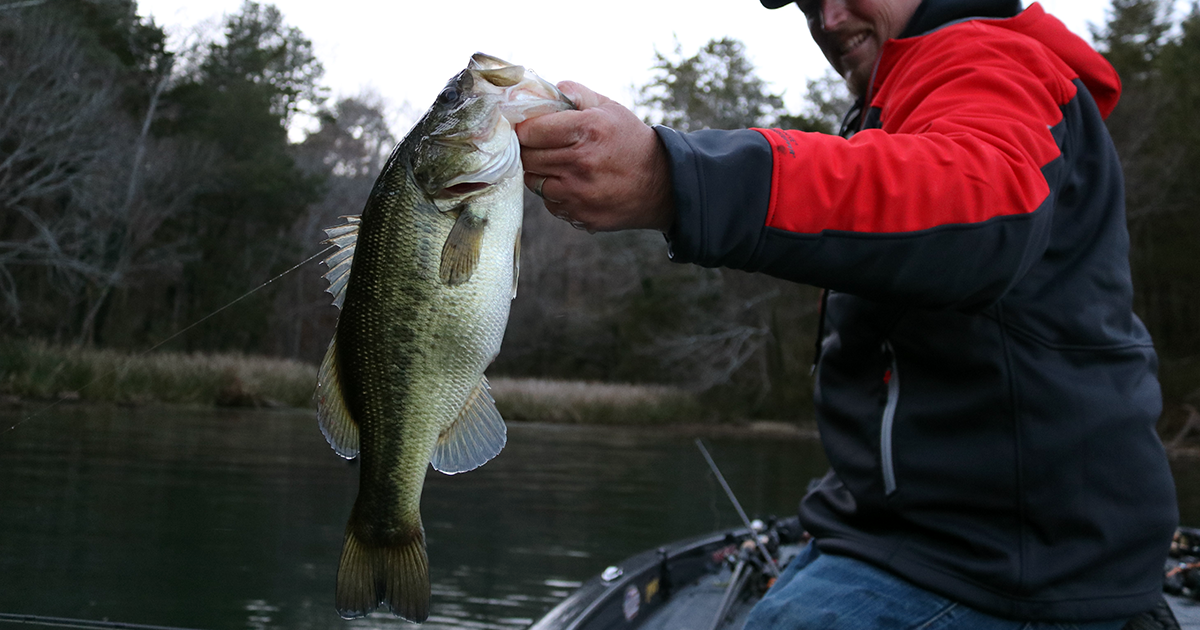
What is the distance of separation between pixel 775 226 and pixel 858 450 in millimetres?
705

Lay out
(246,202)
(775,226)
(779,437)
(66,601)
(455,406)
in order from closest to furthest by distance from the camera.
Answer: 1. (775,226)
2. (455,406)
3. (66,601)
4. (779,437)
5. (246,202)

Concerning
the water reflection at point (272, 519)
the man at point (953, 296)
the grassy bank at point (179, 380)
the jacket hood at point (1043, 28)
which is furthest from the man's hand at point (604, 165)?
the grassy bank at point (179, 380)

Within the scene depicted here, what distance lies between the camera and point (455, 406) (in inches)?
64.8

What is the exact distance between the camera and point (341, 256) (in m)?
1.72

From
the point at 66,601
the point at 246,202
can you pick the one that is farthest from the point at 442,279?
the point at 246,202

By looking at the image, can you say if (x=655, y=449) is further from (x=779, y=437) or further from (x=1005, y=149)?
(x=1005, y=149)

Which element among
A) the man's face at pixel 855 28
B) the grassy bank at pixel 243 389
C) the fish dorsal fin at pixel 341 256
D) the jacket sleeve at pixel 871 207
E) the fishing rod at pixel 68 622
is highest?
the man's face at pixel 855 28

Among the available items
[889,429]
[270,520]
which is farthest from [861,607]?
[270,520]

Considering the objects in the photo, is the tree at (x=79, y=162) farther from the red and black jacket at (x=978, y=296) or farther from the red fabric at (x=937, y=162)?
the red fabric at (x=937, y=162)

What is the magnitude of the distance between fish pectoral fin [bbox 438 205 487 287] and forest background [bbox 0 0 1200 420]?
71.3 feet

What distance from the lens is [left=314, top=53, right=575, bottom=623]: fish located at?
149 cm

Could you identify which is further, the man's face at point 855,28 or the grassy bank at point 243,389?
the grassy bank at point 243,389

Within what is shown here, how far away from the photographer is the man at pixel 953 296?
128 cm

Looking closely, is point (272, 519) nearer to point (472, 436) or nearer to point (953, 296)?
point (472, 436)
